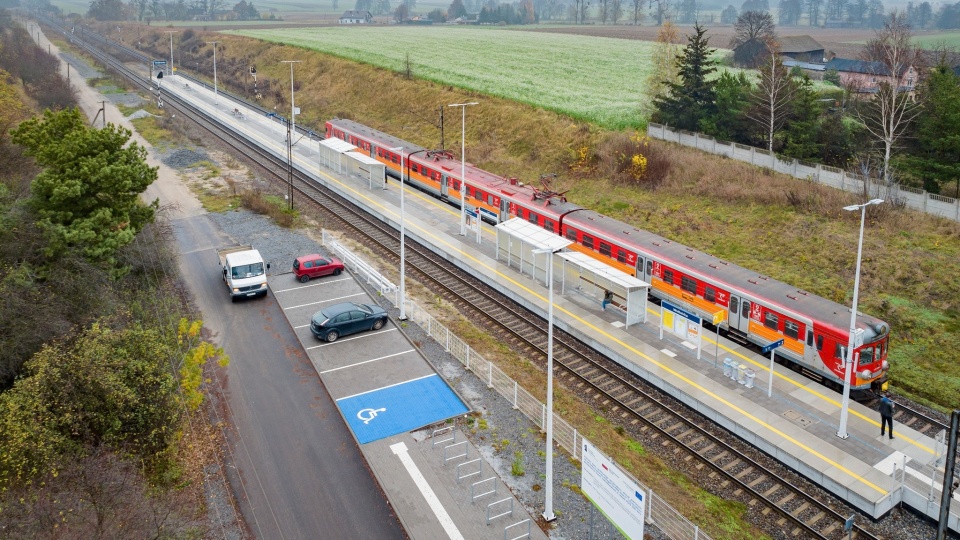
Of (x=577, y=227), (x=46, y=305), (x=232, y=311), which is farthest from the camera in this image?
(x=577, y=227)

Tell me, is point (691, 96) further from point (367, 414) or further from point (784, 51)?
point (784, 51)

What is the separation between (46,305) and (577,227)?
2441cm

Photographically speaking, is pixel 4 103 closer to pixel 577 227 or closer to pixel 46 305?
pixel 46 305

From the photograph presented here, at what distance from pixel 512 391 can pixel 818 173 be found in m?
31.9

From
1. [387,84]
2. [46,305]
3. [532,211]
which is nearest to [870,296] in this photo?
[532,211]

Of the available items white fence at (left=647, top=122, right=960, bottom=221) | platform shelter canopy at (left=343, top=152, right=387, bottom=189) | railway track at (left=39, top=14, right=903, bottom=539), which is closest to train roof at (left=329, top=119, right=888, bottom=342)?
platform shelter canopy at (left=343, top=152, right=387, bottom=189)

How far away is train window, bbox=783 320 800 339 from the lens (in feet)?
91.5

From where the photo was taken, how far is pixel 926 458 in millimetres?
23094

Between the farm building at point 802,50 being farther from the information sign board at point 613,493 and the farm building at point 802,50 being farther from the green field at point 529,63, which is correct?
the information sign board at point 613,493

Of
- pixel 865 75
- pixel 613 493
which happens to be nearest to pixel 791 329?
pixel 613 493

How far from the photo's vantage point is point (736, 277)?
31266 mm

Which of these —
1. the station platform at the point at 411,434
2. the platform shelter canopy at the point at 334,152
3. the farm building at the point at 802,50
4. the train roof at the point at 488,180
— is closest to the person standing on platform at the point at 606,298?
the train roof at the point at 488,180

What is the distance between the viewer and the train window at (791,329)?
27.9m

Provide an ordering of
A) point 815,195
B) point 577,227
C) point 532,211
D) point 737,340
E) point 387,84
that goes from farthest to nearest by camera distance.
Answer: point 387,84 → point 815,195 → point 532,211 → point 577,227 → point 737,340
